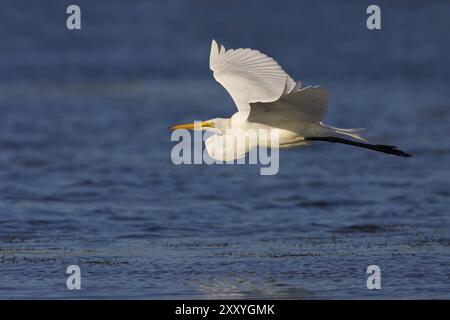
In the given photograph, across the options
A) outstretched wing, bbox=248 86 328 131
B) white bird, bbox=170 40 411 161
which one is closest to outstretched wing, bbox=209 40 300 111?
white bird, bbox=170 40 411 161

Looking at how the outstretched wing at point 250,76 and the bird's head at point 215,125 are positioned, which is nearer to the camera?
the outstretched wing at point 250,76

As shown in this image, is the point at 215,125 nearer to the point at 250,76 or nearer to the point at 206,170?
the point at 250,76

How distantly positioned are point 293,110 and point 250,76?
53 centimetres

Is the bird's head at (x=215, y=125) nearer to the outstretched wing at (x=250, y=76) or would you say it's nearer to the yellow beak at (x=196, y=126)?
the yellow beak at (x=196, y=126)

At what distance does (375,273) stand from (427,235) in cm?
186

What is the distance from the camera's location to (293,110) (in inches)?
368

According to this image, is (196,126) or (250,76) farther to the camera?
(196,126)

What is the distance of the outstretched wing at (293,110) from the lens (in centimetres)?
898

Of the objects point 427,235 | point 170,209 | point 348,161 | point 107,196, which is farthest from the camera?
point 348,161

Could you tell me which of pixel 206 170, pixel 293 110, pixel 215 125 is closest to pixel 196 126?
pixel 215 125

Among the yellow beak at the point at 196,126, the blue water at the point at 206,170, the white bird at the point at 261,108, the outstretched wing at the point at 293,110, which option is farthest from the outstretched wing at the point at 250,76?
the blue water at the point at 206,170

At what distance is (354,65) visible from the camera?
967 inches
